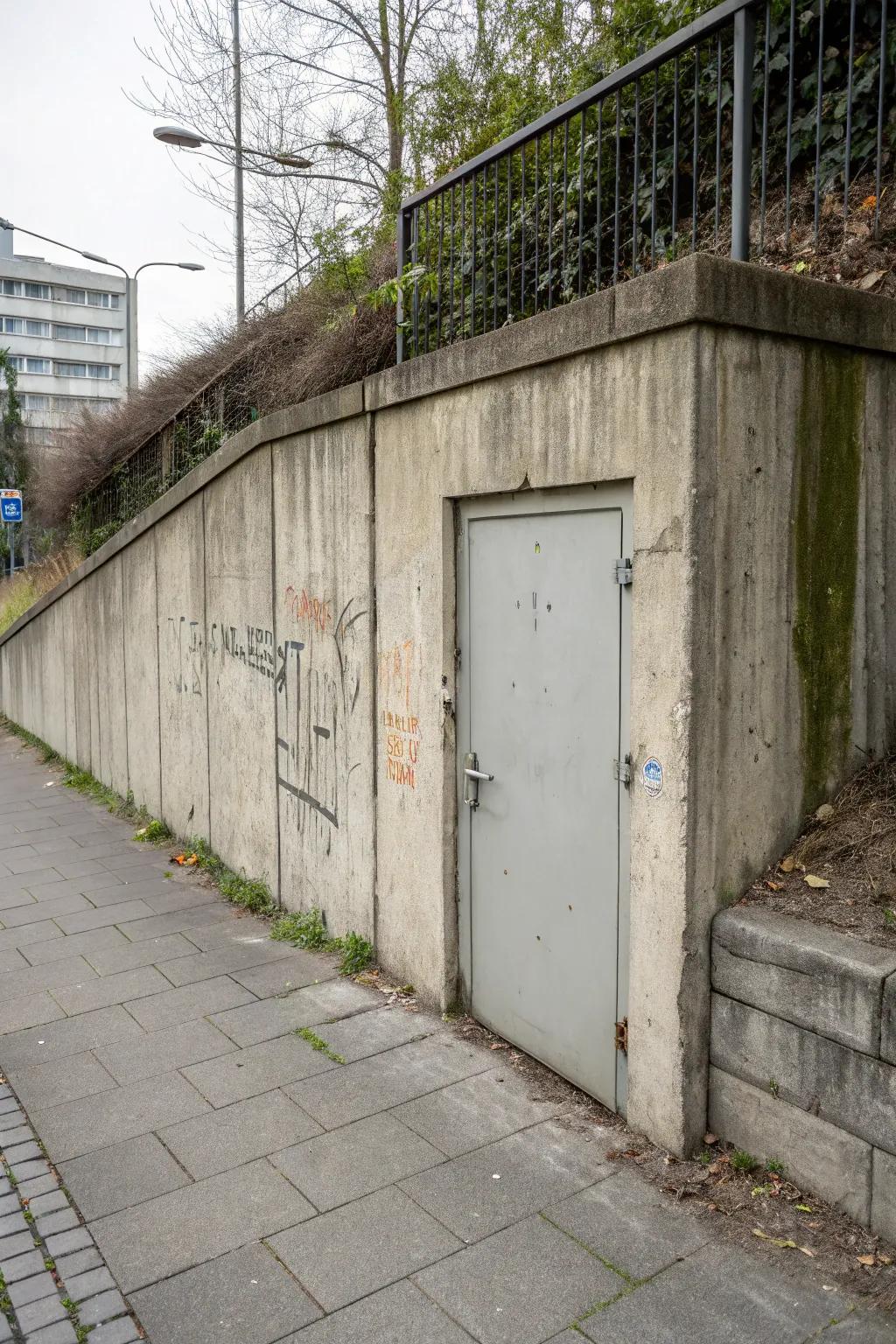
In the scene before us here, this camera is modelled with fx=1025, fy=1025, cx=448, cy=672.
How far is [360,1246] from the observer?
3.21m

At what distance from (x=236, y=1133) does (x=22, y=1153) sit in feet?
2.61

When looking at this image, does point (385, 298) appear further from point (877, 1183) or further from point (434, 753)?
point (877, 1183)

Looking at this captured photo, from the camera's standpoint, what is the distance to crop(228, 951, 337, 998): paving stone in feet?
17.5

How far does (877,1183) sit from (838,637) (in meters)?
1.82

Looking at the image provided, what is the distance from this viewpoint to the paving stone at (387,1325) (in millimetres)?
2807

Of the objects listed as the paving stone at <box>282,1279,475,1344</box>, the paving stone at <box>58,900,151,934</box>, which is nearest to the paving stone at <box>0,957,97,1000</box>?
the paving stone at <box>58,900,151,934</box>

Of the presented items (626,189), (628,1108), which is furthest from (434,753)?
(626,189)

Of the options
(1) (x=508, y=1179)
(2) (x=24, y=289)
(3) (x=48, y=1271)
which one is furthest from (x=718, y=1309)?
(2) (x=24, y=289)

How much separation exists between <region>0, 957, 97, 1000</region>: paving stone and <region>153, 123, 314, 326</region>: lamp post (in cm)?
827

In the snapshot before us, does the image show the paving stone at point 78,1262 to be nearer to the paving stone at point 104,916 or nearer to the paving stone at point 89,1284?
the paving stone at point 89,1284

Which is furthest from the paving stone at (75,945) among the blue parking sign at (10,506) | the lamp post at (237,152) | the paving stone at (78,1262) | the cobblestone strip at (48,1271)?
the blue parking sign at (10,506)

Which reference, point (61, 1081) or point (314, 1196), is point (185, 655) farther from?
point (314, 1196)

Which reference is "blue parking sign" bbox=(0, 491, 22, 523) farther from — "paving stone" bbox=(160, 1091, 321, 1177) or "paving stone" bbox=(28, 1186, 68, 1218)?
"paving stone" bbox=(28, 1186, 68, 1218)

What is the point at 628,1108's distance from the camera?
375 centimetres
